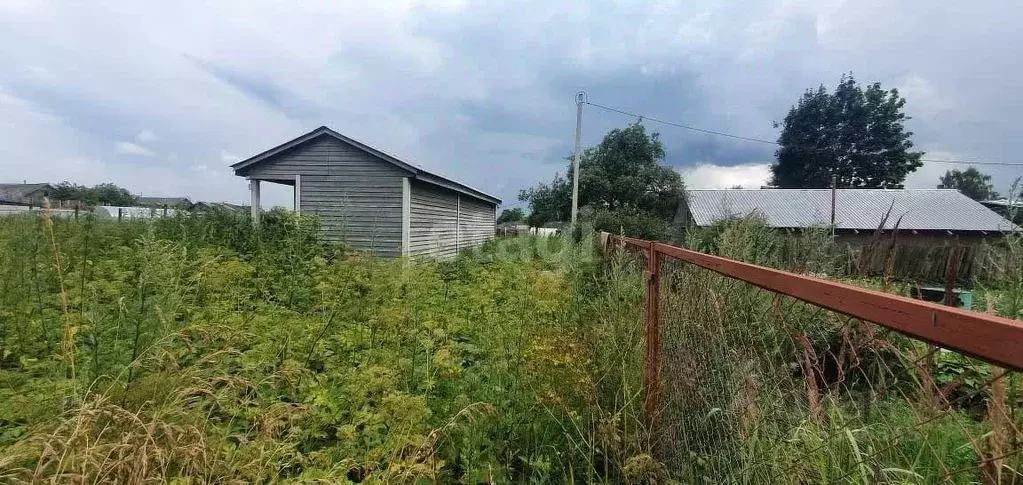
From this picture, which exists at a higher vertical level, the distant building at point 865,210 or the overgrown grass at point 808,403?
the distant building at point 865,210

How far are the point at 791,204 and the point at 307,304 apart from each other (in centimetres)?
2989

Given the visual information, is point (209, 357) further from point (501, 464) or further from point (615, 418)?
point (615, 418)

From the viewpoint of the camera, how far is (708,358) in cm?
184

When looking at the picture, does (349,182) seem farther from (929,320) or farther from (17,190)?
(17,190)

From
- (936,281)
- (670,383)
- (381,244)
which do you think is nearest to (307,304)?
(670,383)

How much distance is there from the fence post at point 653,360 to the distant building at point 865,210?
20.3 meters

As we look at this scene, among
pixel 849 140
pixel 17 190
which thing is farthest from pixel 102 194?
pixel 849 140

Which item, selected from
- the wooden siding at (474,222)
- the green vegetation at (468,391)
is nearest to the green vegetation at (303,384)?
the green vegetation at (468,391)

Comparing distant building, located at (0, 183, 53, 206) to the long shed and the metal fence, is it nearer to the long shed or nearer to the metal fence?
the long shed

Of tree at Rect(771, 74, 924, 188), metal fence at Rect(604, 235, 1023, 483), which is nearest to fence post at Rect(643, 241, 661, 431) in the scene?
metal fence at Rect(604, 235, 1023, 483)

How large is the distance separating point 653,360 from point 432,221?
33.6ft

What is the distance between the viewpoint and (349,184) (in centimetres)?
1003

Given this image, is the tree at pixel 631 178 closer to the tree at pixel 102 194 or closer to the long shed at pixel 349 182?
the long shed at pixel 349 182

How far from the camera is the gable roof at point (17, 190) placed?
1599 inches
